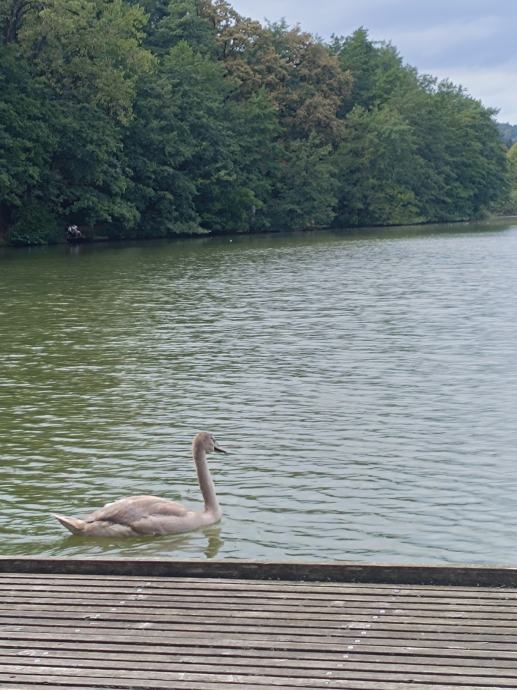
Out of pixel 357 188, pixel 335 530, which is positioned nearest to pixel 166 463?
pixel 335 530

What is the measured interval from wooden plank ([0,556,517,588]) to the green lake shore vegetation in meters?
47.0

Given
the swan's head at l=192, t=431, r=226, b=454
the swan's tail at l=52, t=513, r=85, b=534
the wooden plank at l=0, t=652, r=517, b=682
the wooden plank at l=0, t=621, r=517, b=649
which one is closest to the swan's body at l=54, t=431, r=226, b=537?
the swan's tail at l=52, t=513, r=85, b=534

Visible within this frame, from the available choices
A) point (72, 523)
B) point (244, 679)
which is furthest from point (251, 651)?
point (72, 523)

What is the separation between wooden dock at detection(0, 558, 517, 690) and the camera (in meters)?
5.63

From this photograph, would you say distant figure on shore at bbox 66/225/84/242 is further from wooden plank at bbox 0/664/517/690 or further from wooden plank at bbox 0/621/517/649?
wooden plank at bbox 0/664/517/690

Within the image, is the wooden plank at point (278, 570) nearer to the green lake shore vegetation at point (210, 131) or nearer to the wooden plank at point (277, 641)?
the wooden plank at point (277, 641)

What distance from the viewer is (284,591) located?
6.93 m

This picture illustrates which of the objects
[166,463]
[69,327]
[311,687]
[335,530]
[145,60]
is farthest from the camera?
[145,60]

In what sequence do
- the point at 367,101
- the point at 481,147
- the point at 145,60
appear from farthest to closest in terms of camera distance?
the point at 481,147 → the point at 367,101 → the point at 145,60

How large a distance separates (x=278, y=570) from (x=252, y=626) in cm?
91

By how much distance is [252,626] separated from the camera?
636 centimetres

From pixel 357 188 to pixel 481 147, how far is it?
1163 inches

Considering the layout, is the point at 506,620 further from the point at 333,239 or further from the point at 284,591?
the point at 333,239

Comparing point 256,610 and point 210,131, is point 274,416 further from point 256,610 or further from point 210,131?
point 210,131
